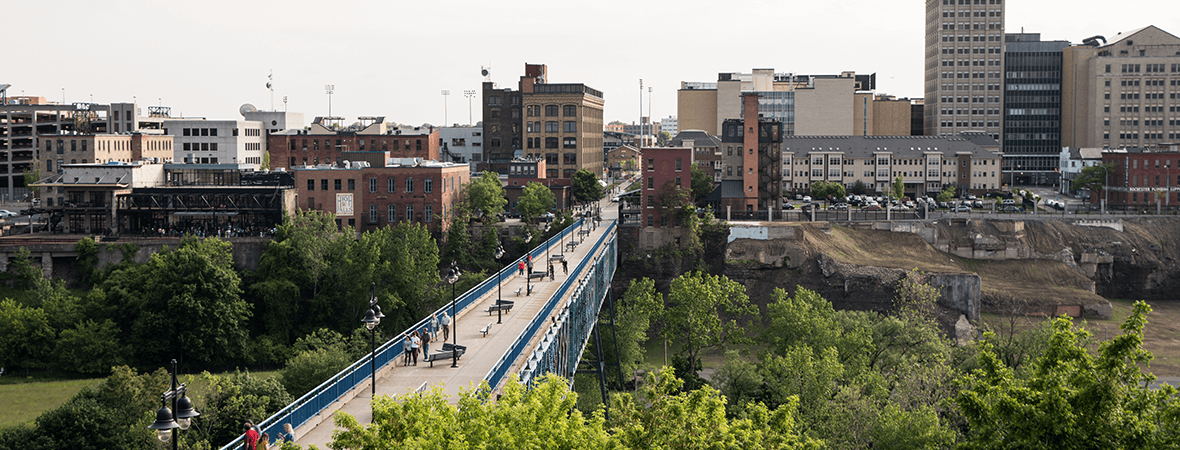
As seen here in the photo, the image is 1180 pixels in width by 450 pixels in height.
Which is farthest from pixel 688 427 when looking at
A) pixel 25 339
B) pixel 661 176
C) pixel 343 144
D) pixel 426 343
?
pixel 343 144

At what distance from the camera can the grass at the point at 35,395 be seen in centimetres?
7144

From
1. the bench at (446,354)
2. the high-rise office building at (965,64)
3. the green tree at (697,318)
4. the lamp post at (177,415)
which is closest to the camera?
the lamp post at (177,415)

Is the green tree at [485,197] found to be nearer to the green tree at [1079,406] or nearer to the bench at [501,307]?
the bench at [501,307]

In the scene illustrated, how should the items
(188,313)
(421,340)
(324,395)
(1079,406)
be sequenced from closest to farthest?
(1079,406)
(324,395)
(421,340)
(188,313)

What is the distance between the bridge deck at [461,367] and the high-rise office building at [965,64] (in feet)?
487

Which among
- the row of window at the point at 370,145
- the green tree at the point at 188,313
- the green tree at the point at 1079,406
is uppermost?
the row of window at the point at 370,145

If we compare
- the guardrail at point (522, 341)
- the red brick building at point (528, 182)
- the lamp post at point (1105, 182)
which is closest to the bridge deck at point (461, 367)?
the guardrail at point (522, 341)

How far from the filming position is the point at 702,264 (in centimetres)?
10475

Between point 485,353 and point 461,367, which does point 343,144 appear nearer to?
point 485,353

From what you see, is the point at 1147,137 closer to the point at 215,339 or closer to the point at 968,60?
the point at 968,60

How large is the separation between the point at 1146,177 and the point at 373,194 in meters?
104

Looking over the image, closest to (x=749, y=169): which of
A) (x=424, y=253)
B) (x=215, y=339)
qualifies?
(x=424, y=253)

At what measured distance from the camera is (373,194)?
109375 millimetres

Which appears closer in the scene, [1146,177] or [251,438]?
[251,438]
